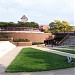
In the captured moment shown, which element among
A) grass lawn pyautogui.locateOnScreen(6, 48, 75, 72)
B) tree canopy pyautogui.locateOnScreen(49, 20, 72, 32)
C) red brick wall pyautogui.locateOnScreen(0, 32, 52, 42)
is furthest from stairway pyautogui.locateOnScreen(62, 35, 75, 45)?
grass lawn pyautogui.locateOnScreen(6, 48, 75, 72)

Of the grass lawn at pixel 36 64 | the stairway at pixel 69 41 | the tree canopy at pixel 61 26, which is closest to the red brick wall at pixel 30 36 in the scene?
the stairway at pixel 69 41

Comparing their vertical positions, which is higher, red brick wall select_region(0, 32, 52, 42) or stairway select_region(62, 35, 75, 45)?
red brick wall select_region(0, 32, 52, 42)

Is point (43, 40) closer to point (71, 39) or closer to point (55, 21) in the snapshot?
point (71, 39)

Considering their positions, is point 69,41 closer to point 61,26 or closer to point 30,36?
point 30,36

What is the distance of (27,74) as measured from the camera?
1370 centimetres

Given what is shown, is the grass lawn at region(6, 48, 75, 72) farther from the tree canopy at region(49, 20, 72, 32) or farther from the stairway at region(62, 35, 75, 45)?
the tree canopy at region(49, 20, 72, 32)

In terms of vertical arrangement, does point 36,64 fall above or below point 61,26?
below

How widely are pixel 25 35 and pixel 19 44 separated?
727 cm

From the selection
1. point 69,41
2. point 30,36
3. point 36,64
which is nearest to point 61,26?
point 69,41

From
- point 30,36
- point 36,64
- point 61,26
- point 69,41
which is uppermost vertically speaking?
point 61,26

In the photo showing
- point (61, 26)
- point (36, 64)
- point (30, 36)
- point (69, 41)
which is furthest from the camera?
point (61, 26)

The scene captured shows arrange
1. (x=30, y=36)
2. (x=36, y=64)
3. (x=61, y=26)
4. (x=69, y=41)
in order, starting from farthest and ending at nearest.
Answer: (x=61, y=26) < (x=69, y=41) < (x=30, y=36) < (x=36, y=64)

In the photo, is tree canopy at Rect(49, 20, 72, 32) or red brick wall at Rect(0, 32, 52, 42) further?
tree canopy at Rect(49, 20, 72, 32)

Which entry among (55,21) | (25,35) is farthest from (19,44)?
(55,21)
